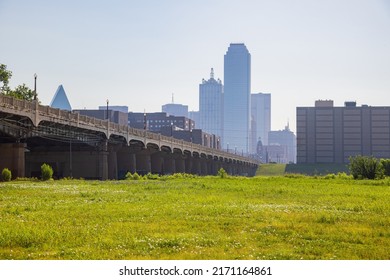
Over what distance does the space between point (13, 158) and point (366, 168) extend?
142 feet

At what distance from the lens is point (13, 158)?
73.4 meters

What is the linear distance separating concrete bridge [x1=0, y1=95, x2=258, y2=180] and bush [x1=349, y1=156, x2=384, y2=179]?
38.3m

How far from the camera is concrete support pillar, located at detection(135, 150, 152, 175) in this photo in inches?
5044

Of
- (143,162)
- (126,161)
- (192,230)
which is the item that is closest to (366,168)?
(192,230)

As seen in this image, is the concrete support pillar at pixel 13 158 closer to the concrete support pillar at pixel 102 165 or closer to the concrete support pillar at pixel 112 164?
the concrete support pillar at pixel 102 165

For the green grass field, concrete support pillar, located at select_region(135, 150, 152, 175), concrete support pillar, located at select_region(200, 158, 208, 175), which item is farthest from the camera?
concrete support pillar, located at select_region(200, 158, 208, 175)

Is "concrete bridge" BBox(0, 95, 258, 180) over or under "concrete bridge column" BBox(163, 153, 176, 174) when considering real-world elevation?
over

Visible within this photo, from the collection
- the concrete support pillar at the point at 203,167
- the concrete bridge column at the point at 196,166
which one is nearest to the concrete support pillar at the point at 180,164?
the concrete bridge column at the point at 196,166

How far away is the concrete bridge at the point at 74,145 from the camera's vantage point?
234 feet

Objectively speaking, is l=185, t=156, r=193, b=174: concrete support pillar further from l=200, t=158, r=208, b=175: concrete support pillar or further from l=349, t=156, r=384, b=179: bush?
l=349, t=156, r=384, b=179: bush

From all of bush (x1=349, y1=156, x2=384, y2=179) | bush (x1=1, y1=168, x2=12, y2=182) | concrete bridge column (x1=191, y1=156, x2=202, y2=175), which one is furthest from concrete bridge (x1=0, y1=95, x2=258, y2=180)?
bush (x1=349, y1=156, x2=384, y2=179)

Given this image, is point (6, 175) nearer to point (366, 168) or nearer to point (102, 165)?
point (102, 165)

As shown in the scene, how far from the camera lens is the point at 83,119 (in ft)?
283
